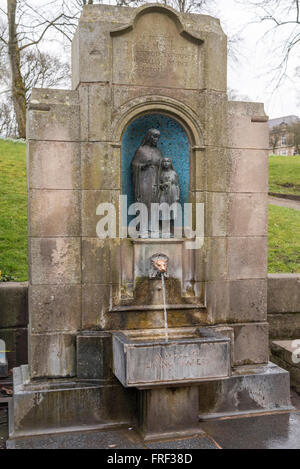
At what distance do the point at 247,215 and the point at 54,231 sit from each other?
93.4 inches

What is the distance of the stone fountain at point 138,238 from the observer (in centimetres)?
557

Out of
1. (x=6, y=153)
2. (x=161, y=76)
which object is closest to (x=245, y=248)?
(x=161, y=76)

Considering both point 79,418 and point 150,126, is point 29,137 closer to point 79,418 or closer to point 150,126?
point 150,126

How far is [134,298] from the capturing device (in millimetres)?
5840

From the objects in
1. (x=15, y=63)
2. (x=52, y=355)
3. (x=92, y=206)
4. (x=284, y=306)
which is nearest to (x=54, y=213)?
(x=92, y=206)

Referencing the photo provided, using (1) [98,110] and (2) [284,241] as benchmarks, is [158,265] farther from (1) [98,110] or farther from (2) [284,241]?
(2) [284,241]

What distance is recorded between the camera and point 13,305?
23.3 ft

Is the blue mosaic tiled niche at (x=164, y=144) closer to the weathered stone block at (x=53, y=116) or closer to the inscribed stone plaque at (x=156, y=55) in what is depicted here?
the inscribed stone plaque at (x=156, y=55)

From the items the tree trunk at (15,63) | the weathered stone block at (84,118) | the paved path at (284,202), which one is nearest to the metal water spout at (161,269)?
the weathered stone block at (84,118)

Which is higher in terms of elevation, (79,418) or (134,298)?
(134,298)

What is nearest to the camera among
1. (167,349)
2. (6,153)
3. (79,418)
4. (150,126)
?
(167,349)

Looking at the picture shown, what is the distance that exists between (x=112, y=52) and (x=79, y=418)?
Result: 4.11 meters

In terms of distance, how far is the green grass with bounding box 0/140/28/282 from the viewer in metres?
9.24

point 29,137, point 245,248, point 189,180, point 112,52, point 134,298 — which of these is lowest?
point 134,298
